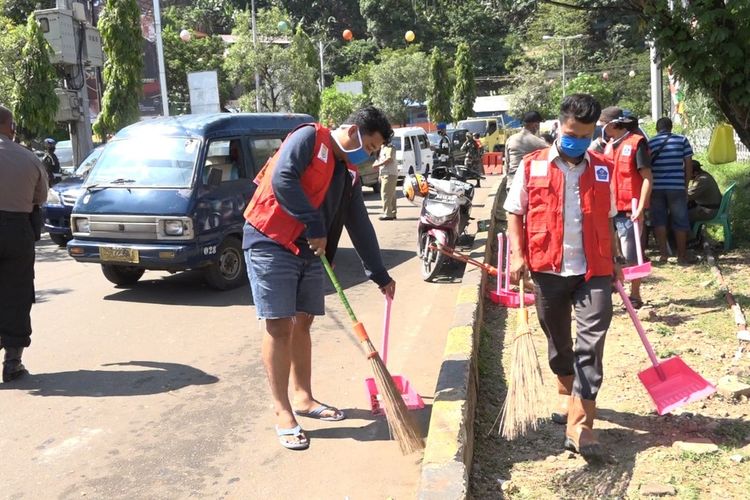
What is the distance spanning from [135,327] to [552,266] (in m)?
4.48

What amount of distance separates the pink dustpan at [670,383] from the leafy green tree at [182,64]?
43.9 meters

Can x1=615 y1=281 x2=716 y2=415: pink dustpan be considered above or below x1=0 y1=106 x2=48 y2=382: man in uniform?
below

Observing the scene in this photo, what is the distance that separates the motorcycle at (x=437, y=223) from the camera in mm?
8805

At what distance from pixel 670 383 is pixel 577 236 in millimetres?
1086

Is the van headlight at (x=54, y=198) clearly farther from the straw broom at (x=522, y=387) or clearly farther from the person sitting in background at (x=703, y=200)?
the straw broom at (x=522, y=387)

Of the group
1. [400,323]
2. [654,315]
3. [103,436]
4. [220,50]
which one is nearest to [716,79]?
[654,315]

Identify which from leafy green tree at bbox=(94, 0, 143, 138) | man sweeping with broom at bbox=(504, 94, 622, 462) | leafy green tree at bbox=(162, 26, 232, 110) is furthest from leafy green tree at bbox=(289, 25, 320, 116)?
man sweeping with broom at bbox=(504, 94, 622, 462)

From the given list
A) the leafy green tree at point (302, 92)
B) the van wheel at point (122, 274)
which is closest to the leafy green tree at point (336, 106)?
the leafy green tree at point (302, 92)

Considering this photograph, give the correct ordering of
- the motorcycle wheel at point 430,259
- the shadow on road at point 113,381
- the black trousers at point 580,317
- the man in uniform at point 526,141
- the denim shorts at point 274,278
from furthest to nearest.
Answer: the motorcycle wheel at point 430,259 → the man in uniform at point 526,141 → the shadow on road at point 113,381 → the denim shorts at point 274,278 → the black trousers at point 580,317

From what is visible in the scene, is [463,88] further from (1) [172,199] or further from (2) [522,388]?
(2) [522,388]

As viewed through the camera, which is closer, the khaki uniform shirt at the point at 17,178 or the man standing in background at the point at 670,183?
the khaki uniform shirt at the point at 17,178

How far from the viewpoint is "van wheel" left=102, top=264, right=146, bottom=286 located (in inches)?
335

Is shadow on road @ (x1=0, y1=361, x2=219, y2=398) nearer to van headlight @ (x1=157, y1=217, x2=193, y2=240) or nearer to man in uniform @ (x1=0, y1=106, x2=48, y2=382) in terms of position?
man in uniform @ (x1=0, y1=106, x2=48, y2=382)

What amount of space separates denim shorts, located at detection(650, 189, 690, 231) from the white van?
1189 centimetres
